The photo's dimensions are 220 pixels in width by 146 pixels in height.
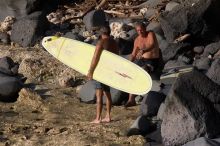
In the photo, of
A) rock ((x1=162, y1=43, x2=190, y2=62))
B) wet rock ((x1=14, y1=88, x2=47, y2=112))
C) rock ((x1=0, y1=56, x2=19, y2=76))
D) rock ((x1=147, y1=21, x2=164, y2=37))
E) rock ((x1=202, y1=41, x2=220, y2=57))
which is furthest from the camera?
rock ((x1=147, y1=21, x2=164, y2=37))

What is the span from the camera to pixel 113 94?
37.2ft

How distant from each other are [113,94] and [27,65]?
2980 millimetres

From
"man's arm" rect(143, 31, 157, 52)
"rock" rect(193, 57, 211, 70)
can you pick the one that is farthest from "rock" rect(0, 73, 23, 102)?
"rock" rect(193, 57, 211, 70)

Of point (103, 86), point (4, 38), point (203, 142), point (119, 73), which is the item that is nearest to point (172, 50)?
point (119, 73)

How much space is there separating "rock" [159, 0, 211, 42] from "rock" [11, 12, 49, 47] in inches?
137

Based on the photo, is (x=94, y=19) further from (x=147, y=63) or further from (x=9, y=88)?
(x=147, y=63)

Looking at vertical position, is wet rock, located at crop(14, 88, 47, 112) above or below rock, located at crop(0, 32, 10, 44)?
above

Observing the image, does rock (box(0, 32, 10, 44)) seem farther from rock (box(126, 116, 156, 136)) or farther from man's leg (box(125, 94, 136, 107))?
rock (box(126, 116, 156, 136))

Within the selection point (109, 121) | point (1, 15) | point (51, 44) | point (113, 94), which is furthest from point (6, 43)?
point (109, 121)

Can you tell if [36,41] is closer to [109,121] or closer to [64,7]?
[64,7]

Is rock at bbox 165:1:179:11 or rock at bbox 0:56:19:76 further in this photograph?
rock at bbox 165:1:179:11

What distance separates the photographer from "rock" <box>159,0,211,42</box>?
14.5 metres

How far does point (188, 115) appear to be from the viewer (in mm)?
8594

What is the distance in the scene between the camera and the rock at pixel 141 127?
938cm
